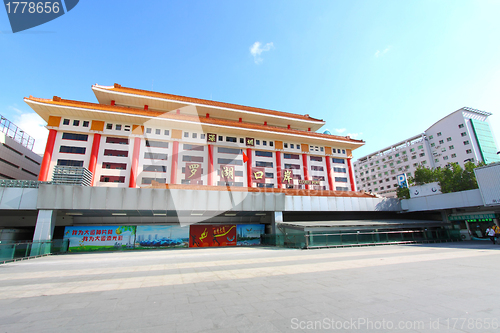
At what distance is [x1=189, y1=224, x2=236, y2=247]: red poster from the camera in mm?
27922

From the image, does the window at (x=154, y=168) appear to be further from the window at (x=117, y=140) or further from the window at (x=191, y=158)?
the window at (x=117, y=140)

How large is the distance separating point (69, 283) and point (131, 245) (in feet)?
64.2

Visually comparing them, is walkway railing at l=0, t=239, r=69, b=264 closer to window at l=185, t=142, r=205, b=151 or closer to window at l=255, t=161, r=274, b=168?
window at l=185, t=142, r=205, b=151

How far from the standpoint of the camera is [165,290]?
720 centimetres

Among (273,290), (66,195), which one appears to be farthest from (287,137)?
(273,290)

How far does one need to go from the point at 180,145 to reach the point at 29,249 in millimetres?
27487

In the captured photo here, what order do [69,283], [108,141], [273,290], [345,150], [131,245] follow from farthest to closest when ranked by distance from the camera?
[345,150], [108,141], [131,245], [69,283], [273,290]

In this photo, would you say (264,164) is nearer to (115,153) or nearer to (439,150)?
(115,153)

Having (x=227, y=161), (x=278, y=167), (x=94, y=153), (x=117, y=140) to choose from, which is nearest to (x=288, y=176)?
(x=278, y=167)

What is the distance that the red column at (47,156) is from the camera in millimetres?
35312

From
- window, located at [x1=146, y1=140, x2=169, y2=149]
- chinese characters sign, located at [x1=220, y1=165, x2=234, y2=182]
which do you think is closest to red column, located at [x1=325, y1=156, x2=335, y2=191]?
chinese characters sign, located at [x1=220, y1=165, x2=234, y2=182]

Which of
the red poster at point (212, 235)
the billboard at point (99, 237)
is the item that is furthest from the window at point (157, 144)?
the red poster at point (212, 235)

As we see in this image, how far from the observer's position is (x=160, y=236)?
27078 millimetres

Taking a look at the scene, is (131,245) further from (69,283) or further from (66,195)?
(69,283)
